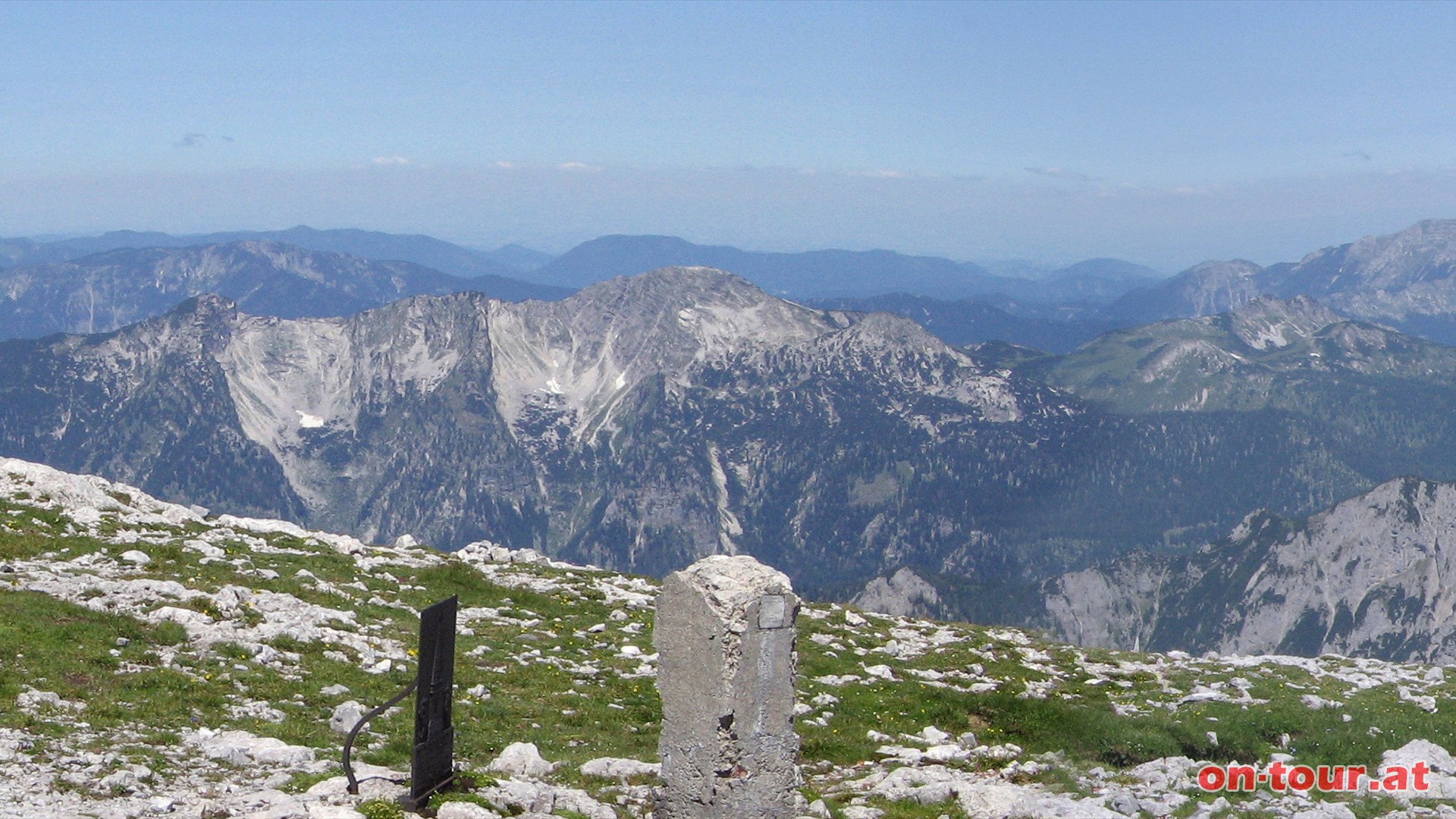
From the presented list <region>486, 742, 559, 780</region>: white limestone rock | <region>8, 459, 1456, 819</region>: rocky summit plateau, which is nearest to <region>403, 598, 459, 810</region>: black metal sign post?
<region>8, 459, 1456, 819</region>: rocky summit plateau

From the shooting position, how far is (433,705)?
1897cm

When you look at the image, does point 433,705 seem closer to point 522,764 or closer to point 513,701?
point 522,764

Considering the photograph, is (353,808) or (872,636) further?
(872,636)

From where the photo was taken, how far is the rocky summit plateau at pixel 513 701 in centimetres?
2080

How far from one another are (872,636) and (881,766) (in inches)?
666

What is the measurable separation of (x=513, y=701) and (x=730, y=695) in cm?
1191

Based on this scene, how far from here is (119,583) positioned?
31.6 metres

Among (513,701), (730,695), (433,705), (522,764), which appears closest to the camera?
(730,695)

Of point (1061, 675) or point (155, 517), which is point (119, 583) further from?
point (1061, 675)

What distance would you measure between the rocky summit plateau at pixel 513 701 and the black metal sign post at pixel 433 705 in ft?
1.51

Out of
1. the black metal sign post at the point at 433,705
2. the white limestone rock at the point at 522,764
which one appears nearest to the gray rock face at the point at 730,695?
the black metal sign post at the point at 433,705

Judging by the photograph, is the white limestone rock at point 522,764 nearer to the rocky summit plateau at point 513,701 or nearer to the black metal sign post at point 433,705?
the rocky summit plateau at point 513,701

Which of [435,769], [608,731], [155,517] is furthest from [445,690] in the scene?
[155,517]

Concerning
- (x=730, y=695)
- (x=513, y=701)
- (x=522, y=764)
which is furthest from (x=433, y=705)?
(x=513, y=701)
